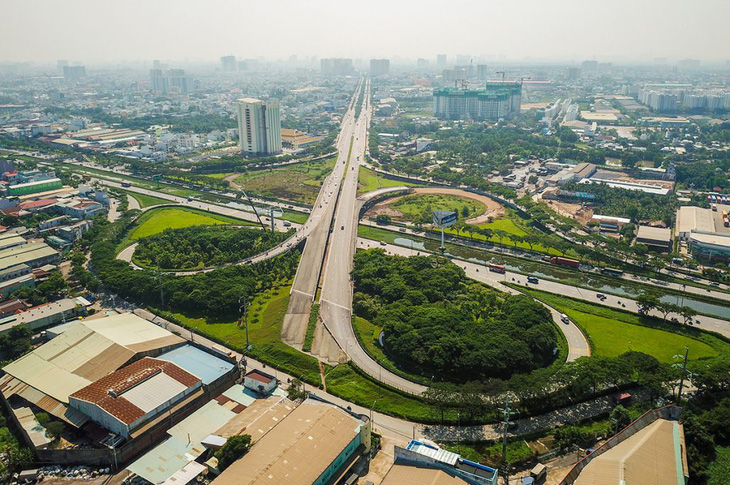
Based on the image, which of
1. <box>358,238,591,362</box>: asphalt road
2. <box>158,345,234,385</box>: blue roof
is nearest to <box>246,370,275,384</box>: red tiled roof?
<box>158,345,234,385</box>: blue roof

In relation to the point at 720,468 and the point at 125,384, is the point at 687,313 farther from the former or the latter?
the point at 125,384

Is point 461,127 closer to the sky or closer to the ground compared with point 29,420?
closer to the sky

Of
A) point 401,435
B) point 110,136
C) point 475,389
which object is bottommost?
point 401,435

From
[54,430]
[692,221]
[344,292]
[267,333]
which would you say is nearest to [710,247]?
[692,221]

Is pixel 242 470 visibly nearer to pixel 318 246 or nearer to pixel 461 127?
pixel 318 246

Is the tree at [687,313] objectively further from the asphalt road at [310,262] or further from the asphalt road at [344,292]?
the asphalt road at [310,262]

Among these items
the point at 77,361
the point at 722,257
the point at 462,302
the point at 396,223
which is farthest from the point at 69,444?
the point at 722,257
